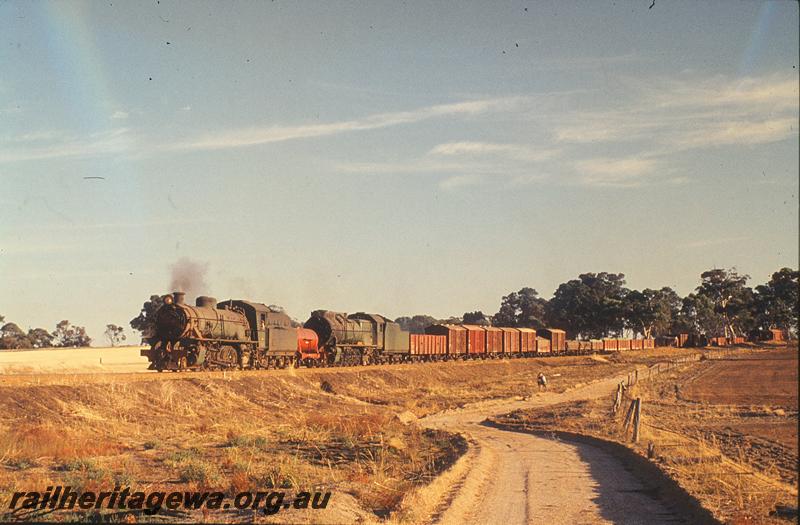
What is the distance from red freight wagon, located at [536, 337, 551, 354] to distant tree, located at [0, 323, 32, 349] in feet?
272

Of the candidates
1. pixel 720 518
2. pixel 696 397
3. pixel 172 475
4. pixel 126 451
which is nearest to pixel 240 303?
pixel 126 451

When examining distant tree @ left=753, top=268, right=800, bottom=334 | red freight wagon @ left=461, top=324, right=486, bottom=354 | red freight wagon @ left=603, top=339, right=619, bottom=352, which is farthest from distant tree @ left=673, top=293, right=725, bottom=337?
distant tree @ left=753, top=268, right=800, bottom=334

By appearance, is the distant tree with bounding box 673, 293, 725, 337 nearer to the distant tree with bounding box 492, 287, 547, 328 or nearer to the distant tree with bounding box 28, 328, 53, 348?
the distant tree with bounding box 492, 287, 547, 328

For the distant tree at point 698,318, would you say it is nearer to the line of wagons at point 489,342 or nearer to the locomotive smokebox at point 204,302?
the line of wagons at point 489,342

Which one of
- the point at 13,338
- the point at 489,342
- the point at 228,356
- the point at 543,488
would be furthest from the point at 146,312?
the point at 543,488

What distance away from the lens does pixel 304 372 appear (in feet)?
142

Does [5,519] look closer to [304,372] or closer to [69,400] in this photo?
[69,400]

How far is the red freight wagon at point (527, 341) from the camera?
90.3 meters

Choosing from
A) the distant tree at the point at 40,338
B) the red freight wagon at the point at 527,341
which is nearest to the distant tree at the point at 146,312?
the distant tree at the point at 40,338

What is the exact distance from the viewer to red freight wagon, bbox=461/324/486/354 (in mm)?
79188

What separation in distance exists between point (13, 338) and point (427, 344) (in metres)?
84.5

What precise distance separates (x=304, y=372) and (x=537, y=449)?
2013 centimetres

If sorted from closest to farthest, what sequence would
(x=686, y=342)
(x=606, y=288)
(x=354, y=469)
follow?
(x=354, y=469)
(x=686, y=342)
(x=606, y=288)

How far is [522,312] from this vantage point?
7387 inches
